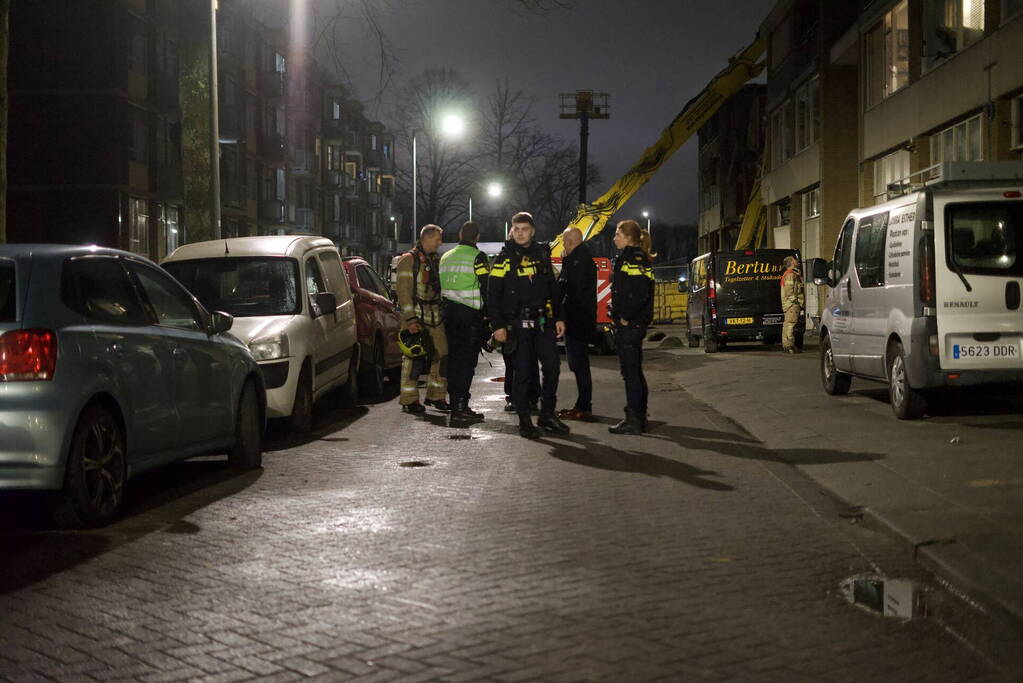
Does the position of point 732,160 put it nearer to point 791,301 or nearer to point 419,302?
point 791,301

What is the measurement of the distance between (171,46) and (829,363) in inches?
1326

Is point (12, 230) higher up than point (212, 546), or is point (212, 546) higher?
point (12, 230)

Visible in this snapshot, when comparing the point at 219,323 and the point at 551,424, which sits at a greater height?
the point at 219,323

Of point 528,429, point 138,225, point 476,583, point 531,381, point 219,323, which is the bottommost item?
point 476,583

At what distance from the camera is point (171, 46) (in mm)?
41875

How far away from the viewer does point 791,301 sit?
73.6ft

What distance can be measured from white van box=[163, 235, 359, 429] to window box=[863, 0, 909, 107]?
16.0 meters

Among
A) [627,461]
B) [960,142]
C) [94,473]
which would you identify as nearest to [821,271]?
[627,461]

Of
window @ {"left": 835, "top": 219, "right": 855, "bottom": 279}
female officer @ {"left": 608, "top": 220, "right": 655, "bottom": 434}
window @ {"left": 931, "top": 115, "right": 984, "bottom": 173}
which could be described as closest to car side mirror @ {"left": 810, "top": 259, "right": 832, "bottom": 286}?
window @ {"left": 835, "top": 219, "right": 855, "bottom": 279}

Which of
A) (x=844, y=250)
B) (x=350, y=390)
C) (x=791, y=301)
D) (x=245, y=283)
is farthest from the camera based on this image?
(x=791, y=301)

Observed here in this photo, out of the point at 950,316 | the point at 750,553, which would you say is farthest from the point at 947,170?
the point at 750,553

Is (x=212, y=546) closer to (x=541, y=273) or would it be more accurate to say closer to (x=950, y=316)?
(x=541, y=273)

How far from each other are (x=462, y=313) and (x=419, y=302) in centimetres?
75

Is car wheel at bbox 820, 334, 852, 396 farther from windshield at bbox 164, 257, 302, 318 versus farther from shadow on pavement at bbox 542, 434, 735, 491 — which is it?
windshield at bbox 164, 257, 302, 318
